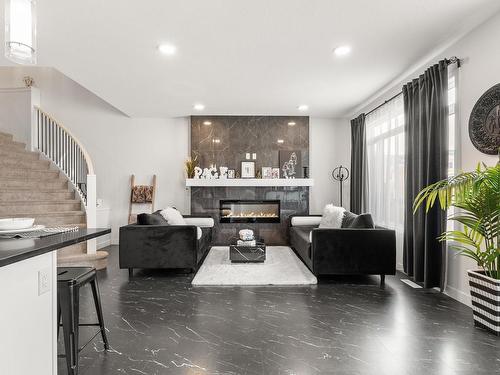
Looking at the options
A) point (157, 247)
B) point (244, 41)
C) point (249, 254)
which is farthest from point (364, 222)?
point (157, 247)

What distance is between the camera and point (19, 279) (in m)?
1.34

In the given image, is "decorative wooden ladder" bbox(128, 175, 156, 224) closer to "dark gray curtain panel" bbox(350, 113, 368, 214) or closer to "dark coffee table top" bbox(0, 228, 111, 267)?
"dark gray curtain panel" bbox(350, 113, 368, 214)

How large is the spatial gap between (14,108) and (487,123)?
7.78m

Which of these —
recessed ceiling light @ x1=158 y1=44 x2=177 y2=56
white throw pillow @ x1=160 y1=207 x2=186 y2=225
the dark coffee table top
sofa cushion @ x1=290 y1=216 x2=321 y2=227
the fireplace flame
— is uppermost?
recessed ceiling light @ x1=158 y1=44 x2=177 y2=56

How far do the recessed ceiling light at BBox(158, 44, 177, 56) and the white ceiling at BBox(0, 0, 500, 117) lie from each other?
65mm

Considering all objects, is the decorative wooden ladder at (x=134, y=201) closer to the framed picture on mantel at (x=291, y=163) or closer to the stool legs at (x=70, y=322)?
the framed picture on mantel at (x=291, y=163)

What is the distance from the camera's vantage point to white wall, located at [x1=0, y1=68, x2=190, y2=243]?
6465mm

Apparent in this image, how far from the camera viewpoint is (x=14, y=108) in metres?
6.23

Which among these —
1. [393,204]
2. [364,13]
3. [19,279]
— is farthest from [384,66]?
[19,279]

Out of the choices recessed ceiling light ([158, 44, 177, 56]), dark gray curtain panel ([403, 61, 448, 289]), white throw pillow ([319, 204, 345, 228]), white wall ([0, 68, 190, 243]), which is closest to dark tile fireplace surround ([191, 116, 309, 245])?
white wall ([0, 68, 190, 243])

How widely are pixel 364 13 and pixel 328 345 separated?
2.69 metres

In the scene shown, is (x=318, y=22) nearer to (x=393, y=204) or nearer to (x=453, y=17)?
(x=453, y=17)

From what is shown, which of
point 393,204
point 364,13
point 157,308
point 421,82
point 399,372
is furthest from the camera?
point 393,204

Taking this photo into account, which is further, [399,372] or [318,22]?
[318,22]
